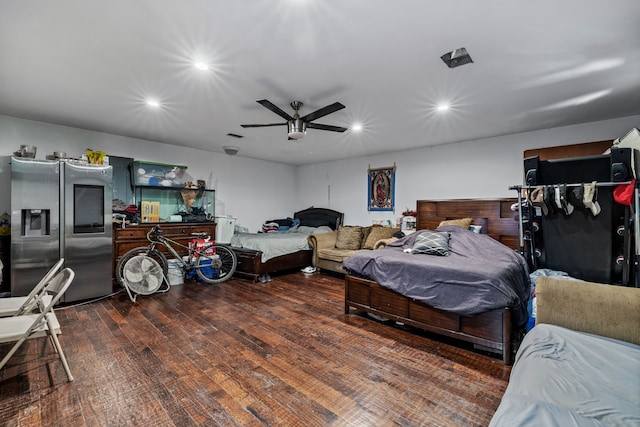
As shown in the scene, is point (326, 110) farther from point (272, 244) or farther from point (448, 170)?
point (448, 170)

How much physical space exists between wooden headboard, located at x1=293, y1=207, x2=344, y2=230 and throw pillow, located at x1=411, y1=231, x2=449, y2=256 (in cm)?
329

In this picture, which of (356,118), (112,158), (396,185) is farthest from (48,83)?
(396,185)

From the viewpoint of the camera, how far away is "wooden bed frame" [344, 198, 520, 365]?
2.37 meters

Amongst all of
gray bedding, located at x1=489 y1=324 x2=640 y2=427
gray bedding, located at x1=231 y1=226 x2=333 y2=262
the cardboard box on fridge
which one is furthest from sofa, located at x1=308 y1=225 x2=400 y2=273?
gray bedding, located at x1=489 y1=324 x2=640 y2=427

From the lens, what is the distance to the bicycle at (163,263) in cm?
388

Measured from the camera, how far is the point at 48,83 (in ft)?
9.39

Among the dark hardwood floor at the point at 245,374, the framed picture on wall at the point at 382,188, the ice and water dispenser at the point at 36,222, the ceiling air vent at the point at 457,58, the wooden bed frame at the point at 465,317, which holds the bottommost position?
the dark hardwood floor at the point at 245,374

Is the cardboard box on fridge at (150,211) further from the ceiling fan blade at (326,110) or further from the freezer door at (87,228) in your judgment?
the ceiling fan blade at (326,110)

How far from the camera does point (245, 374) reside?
7.02 ft

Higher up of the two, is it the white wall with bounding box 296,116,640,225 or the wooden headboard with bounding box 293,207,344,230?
the white wall with bounding box 296,116,640,225

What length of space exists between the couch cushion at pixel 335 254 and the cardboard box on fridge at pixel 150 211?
317cm

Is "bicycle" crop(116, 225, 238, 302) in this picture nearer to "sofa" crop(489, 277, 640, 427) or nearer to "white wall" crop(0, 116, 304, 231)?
"white wall" crop(0, 116, 304, 231)

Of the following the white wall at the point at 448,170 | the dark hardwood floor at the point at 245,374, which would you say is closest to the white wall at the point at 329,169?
the white wall at the point at 448,170

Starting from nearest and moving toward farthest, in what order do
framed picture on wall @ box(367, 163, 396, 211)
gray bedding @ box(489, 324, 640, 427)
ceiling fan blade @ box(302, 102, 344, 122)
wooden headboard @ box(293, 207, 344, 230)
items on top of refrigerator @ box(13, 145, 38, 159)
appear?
gray bedding @ box(489, 324, 640, 427)
ceiling fan blade @ box(302, 102, 344, 122)
items on top of refrigerator @ box(13, 145, 38, 159)
framed picture on wall @ box(367, 163, 396, 211)
wooden headboard @ box(293, 207, 344, 230)
